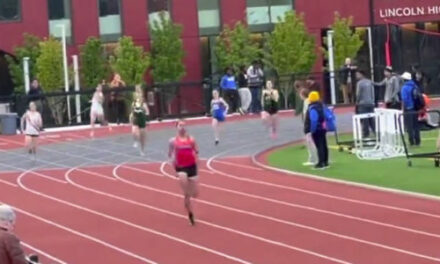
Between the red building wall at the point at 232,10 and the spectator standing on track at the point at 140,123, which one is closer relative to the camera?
the spectator standing on track at the point at 140,123

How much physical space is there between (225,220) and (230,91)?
23579mm

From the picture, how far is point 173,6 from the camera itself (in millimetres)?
53469

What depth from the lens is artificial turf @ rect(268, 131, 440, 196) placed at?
23.7 metres

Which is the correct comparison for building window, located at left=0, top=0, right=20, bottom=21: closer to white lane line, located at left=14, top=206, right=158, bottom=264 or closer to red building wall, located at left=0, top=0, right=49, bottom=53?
red building wall, located at left=0, top=0, right=49, bottom=53

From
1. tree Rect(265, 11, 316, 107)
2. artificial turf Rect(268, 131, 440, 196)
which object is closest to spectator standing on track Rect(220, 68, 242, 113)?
tree Rect(265, 11, 316, 107)

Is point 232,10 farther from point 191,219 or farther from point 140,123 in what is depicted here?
point 191,219

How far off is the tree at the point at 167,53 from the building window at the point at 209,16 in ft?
11.3

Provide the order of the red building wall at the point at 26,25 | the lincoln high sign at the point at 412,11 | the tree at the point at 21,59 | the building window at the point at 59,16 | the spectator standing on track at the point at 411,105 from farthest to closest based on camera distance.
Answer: the lincoln high sign at the point at 412,11
the building window at the point at 59,16
the red building wall at the point at 26,25
the tree at the point at 21,59
the spectator standing on track at the point at 411,105

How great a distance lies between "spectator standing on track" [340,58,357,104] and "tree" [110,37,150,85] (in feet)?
24.6

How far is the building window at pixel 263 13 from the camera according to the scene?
177 ft

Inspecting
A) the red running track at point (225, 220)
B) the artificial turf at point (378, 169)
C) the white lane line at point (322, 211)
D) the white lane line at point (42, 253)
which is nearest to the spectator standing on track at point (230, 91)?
the artificial turf at point (378, 169)

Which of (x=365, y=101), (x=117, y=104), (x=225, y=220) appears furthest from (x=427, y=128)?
(x=117, y=104)

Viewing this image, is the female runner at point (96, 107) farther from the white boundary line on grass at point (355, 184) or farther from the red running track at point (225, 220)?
the red running track at point (225, 220)

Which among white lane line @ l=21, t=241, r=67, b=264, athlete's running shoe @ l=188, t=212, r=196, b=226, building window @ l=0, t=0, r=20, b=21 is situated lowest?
white lane line @ l=21, t=241, r=67, b=264
